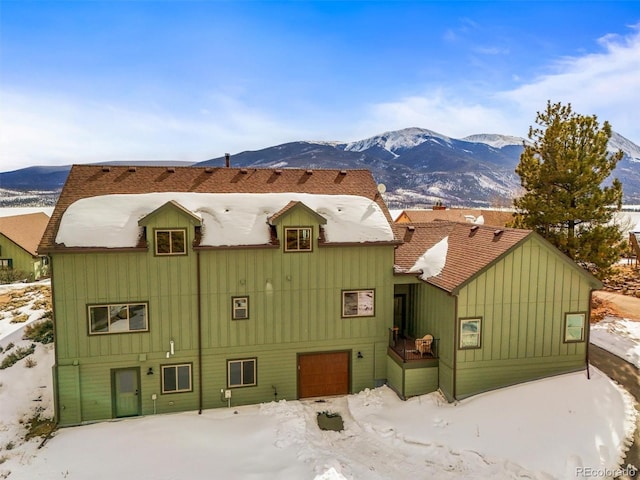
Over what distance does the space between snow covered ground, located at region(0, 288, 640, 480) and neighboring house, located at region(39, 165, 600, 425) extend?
2.92 feet

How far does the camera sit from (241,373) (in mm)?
15086

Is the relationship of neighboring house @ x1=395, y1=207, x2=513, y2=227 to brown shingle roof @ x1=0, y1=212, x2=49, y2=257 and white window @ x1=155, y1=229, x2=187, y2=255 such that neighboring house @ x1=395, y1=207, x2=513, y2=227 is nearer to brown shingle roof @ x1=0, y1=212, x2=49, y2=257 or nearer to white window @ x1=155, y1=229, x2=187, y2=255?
brown shingle roof @ x1=0, y1=212, x2=49, y2=257

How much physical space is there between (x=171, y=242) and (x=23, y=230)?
118ft

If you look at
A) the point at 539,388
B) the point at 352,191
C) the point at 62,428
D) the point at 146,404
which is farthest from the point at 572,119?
the point at 62,428

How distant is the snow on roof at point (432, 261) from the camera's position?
16.1m

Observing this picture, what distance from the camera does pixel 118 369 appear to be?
14078mm

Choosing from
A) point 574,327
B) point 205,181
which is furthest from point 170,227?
point 574,327

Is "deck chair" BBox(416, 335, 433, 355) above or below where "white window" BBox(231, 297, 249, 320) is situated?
below

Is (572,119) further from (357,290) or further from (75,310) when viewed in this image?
(75,310)

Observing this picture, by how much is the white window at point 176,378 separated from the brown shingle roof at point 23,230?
30.6 meters

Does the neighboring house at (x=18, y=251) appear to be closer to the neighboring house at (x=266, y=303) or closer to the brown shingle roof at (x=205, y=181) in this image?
the brown shingle roof at (x=205, y=181)

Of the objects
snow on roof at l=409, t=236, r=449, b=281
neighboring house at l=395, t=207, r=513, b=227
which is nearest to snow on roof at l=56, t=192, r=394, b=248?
snow on roof at l=409, t=236, r=449, b=281

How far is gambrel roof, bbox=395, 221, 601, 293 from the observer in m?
14.2

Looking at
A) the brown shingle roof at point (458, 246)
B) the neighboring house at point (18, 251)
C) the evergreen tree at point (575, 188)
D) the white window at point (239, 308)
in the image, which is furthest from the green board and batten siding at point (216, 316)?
the neighboring house at point (18, 251)
